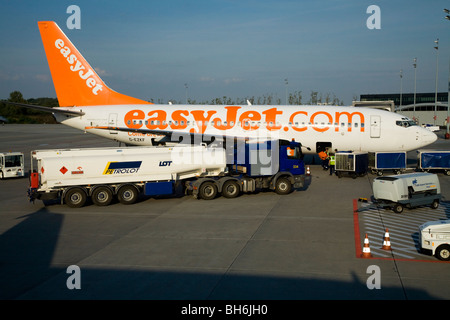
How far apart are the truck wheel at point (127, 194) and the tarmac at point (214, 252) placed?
0.65 meters

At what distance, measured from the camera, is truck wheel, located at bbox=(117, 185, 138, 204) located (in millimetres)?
22812

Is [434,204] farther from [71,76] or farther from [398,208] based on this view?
[71,76]

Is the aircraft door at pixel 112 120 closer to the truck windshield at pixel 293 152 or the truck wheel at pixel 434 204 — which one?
the truck windshield at pixel 293 152

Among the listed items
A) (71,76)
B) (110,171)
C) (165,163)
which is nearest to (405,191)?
(165,163)

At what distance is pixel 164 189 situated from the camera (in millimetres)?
23156

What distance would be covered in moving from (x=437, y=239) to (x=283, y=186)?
39.4ft

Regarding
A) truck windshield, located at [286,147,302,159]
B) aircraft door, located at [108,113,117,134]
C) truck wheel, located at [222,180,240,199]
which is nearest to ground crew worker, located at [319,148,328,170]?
truck windshield, located at [286,147,302,159]

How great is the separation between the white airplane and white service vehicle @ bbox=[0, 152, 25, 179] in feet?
13.8

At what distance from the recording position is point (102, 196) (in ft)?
73.9

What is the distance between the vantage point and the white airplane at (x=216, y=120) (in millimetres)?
33719

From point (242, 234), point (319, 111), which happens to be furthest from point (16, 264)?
point (319, 111)

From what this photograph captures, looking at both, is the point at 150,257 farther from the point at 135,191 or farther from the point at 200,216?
the point at 135,191

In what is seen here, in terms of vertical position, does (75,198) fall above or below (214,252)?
above

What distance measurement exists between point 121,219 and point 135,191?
334 centimetres
